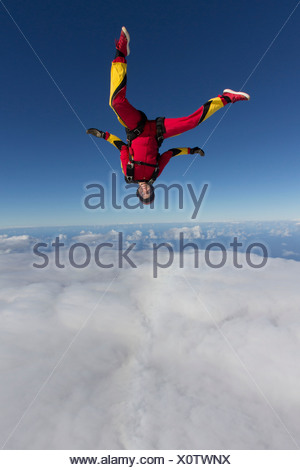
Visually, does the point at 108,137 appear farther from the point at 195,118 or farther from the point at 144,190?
the point at 195,118

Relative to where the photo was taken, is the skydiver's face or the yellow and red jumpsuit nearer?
the yellow and red jumpsuit

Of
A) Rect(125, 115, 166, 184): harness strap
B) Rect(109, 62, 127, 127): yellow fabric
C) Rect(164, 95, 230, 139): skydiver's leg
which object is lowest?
Rect(125, 115, 166, 184): harness strap

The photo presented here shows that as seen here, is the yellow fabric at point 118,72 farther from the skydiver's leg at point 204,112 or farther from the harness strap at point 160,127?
the skydiver's leg at point 204,112

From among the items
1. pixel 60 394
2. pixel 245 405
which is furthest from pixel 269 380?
pixel 60 394

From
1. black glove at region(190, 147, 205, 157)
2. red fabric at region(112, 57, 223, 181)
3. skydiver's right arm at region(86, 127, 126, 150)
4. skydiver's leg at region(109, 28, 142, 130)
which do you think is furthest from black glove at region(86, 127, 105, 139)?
black glove at region(190, 147, 205, 157)

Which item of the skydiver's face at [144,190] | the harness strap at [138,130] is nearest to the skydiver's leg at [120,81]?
the harness strap at [138,130]

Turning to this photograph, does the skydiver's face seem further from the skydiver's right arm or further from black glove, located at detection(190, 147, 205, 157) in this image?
black glove, located at detection(190, 147, 205, 157)

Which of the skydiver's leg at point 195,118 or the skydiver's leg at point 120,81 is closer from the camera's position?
the skydiver's leg at point 120,81

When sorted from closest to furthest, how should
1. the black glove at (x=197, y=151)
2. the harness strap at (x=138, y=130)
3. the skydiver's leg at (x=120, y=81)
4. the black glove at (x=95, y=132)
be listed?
the skydiver's leg at (x=120, y=81) → the harness strap at (x=138, y=130) → the black glove at (x=95, y=132) → the black glove at (x=197, y=151)
